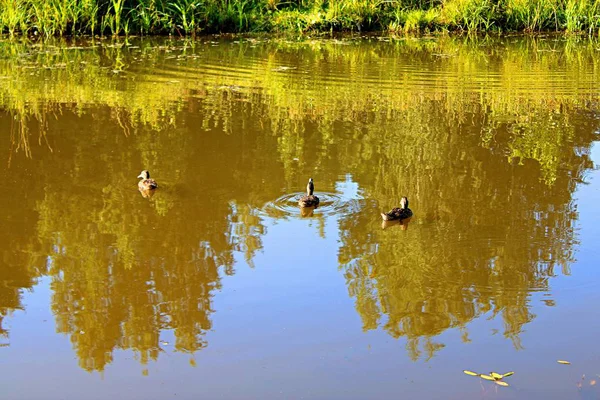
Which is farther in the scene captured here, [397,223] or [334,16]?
[334,16]

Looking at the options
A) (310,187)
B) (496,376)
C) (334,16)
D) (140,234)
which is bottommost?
(496,376)

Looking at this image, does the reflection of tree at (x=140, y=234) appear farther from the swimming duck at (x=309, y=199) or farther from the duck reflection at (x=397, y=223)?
the duck reflection at (x=397, y=223)

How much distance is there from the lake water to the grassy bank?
19.4 feet

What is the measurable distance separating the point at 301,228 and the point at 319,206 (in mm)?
568

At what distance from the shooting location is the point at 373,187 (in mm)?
9148

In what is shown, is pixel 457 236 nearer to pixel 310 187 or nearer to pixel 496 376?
pixel 310 187

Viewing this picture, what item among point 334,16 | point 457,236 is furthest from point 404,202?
point 334,16

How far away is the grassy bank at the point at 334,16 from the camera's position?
20141 millimetres

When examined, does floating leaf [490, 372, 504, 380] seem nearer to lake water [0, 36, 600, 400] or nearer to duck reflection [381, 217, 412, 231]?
lake water [0, 36, 600, 400]

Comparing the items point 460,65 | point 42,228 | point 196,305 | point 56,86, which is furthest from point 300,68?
point 196,305

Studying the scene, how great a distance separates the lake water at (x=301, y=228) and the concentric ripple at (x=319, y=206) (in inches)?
1.1

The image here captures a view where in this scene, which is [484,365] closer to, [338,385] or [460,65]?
[338,385]

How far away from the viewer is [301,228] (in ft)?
26.5

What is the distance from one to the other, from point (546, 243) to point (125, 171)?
432cm
